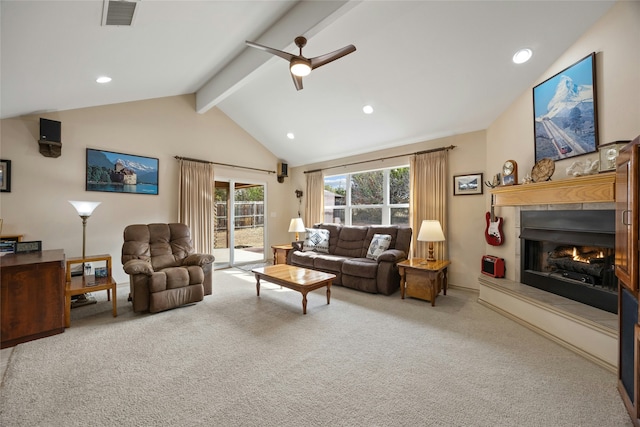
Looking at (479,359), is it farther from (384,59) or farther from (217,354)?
(384,59)

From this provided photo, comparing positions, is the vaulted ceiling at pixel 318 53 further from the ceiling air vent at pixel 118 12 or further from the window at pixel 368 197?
the window at pixel 368 197

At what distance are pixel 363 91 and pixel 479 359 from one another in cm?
361

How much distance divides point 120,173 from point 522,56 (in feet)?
19.5

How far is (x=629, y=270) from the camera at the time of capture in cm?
154

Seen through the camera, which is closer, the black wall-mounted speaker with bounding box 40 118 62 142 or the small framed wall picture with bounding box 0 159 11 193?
the small framed wall picture with bounding box 0 159 11 193

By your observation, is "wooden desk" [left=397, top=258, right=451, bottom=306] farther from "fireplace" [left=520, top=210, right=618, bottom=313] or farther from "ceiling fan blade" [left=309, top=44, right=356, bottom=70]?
"ceiling fan blade" [left=309, top=44, right=356, bottom=70]

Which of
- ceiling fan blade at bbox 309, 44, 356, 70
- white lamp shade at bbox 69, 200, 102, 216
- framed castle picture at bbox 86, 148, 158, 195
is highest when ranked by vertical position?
ceiling fan blade at bbox 309, 44, 356, 70

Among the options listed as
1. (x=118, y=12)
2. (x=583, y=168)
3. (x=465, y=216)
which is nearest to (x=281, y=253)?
(x=465, y=216)

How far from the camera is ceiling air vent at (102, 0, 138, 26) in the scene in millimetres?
2004

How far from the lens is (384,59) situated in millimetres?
3311

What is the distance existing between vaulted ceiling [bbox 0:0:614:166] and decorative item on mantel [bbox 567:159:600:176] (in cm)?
119

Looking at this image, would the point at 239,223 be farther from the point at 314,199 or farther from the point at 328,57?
the point at 328,57

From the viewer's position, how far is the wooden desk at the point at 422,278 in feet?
11.4

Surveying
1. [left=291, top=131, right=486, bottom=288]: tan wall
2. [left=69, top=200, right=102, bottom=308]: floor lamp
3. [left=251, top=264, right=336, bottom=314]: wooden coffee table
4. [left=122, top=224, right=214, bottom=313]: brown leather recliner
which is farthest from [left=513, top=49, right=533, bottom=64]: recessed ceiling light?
[left=69, top=200, right=102, bottom=308]: floor lamp
